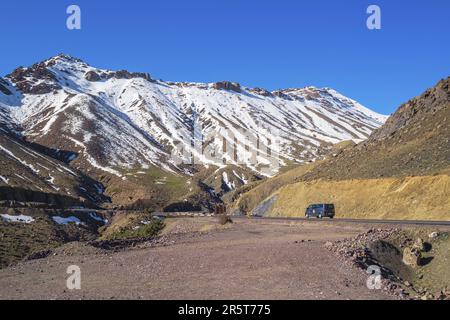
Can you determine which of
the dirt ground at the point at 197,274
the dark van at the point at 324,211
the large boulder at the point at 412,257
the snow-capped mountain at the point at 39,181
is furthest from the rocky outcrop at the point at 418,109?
the snow-capped mountain at the point at 39,181

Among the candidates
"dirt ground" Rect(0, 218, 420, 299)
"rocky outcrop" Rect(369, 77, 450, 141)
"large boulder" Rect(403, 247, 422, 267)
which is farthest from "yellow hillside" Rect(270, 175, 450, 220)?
"dirt ground" Rect(0, 218, 420, 299)

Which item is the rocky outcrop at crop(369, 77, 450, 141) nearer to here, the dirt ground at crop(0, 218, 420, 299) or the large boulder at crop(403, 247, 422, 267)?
the large boulder at crop(403, 247, 422, 267)

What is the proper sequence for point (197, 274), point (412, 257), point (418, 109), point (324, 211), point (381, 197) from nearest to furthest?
point (197, 274) < point (412, 257) < point (381, 197) < point (324, 211) < point (418, 109)

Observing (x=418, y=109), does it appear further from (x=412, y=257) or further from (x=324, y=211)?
(x=412, y=257)

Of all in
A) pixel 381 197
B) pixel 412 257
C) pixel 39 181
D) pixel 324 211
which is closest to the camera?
pixel 412 257

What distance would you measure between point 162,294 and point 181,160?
7290 inches

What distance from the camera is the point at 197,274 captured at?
1608 centimetres

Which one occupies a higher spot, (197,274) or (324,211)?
(324,211)

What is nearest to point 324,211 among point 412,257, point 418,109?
point 418,109

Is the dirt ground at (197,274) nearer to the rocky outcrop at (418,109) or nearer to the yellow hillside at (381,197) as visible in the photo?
the yellow hillside at (381,197)

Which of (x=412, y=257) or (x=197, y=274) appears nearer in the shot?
(x=197, y=274)

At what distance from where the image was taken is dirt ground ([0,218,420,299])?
13195mm

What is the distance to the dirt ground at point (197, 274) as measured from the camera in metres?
13.2
